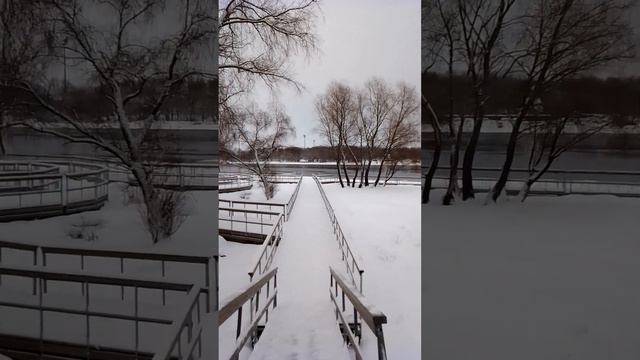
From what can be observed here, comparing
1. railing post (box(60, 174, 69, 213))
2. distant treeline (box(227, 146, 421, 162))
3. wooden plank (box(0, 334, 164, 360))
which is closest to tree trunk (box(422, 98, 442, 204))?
wooden plank (box(0, 334, 164, 360))

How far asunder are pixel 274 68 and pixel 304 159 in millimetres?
2927

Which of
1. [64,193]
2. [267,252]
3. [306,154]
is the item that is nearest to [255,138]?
[306,154]

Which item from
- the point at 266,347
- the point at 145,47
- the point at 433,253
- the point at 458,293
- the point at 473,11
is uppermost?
the point at 473,11

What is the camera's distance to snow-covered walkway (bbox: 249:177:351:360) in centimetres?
265

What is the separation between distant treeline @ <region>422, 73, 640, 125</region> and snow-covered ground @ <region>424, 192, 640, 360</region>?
41 cm

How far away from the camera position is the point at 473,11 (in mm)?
→ 1708

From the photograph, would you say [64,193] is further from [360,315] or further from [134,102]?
[360,315]

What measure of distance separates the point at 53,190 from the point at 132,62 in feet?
2.76

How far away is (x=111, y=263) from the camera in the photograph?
6.15ft

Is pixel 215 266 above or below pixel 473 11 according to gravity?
below

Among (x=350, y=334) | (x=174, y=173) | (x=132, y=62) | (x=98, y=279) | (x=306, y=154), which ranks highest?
(x=132, y=62)

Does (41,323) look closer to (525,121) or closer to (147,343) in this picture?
(147,343)

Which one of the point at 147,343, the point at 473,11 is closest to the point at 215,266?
the point at 147,343

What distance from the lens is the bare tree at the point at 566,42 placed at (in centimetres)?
159
